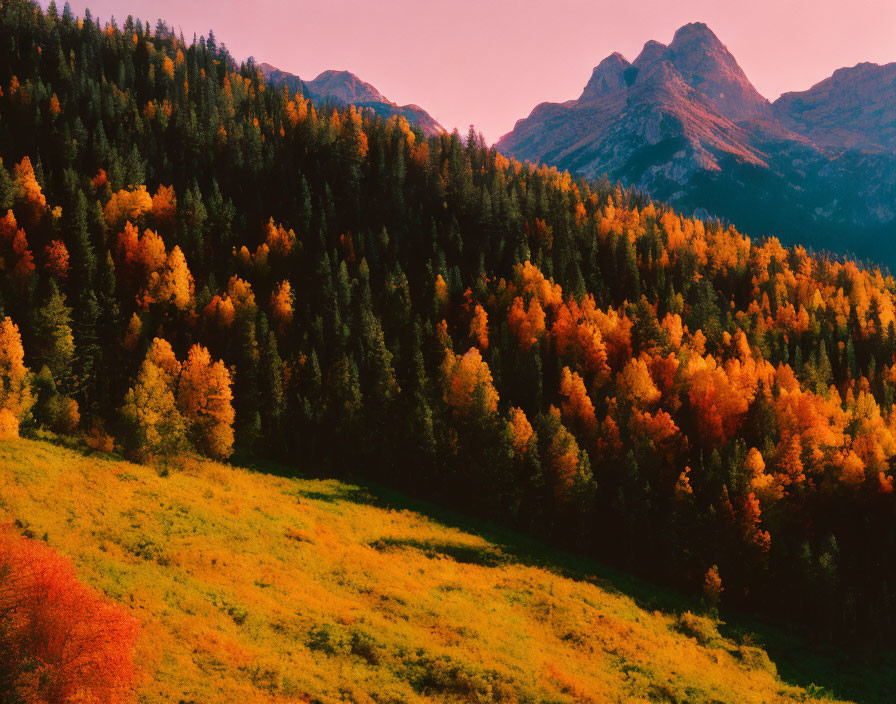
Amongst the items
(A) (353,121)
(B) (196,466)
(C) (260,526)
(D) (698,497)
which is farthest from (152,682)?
(A) (353,121)

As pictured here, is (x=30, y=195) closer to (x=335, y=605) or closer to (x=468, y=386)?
(x=468, y=386)

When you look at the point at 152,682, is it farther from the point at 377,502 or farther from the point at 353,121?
the point at 353,121

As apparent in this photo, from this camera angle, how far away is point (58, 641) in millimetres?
25688

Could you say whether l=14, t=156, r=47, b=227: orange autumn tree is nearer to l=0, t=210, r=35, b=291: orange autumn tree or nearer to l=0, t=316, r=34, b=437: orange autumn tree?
l=0, t=210, r=35, b=291: orange autumn tree

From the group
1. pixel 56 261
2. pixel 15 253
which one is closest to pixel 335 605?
pixel 56 261

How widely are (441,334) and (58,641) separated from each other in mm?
78923

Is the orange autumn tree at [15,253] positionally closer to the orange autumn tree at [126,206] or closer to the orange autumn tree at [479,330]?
the orange autumn tree at [126,206]

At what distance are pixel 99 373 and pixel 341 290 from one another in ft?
150

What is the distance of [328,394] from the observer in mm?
84375

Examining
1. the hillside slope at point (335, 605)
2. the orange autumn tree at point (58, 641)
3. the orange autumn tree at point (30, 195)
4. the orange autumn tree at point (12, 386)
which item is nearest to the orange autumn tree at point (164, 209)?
the orange autumn tree at point (30, 195)

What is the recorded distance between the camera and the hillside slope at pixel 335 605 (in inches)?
1235

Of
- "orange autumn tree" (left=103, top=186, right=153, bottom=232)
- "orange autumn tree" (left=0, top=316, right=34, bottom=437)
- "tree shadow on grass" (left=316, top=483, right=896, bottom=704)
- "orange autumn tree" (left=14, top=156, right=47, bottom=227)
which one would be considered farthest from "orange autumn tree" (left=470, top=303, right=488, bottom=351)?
"orange autumn tree" (left=14, top=156, right=47, bottom=227)

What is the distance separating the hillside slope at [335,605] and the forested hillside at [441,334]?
1216 cm

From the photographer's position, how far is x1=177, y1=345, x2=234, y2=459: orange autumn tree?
6794 cm
